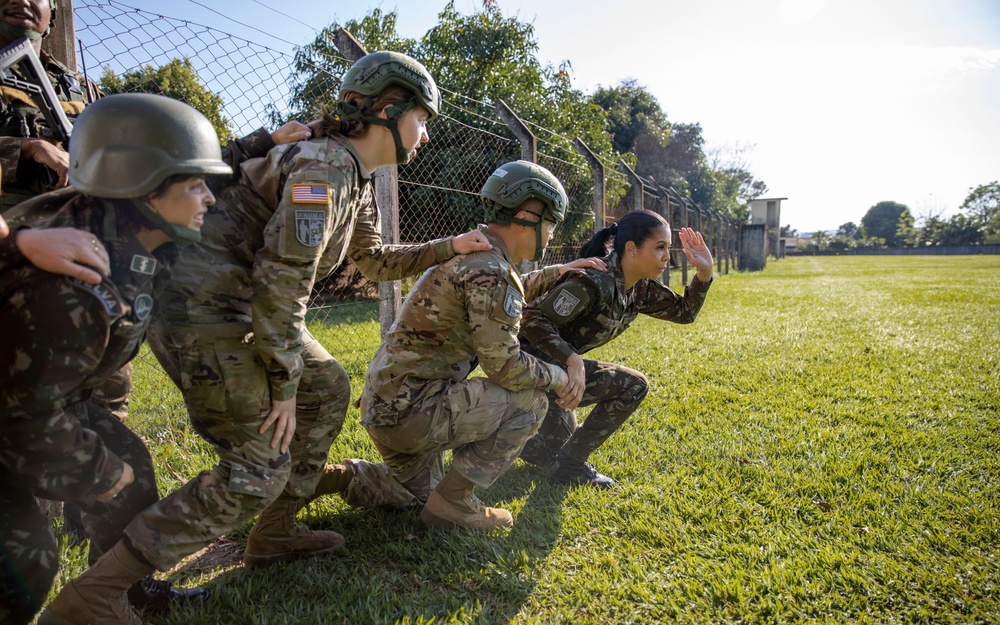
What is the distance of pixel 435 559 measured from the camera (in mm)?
2750

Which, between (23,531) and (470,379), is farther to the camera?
(470,379)

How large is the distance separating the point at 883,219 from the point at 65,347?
110 metres

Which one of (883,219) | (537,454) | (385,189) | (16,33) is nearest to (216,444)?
(16,33)

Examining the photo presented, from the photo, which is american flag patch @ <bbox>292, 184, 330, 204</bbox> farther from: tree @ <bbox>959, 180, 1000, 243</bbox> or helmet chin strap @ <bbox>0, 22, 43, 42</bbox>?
tree @ <bbox>959, 180, 1000, 243</bbox>

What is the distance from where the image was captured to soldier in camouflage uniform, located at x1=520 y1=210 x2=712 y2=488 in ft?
11.6

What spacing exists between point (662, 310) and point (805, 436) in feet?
4.27

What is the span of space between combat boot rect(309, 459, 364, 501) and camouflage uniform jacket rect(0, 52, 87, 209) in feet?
5.77

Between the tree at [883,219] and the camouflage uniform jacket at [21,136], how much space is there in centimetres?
10200

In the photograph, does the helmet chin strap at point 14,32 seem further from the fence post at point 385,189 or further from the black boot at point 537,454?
the black boot at point 537,454

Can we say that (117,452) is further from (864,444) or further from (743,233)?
(743,233)

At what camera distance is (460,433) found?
117 inches

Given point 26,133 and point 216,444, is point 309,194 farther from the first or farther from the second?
point 26,133

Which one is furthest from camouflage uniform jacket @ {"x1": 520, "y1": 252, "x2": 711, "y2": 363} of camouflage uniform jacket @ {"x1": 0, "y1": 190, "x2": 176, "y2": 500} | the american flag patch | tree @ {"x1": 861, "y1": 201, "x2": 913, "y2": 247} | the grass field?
tree @ {"x1": 861, "y1": 201, "x2": 913, "y2": 247}

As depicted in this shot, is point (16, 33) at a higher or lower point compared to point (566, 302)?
higher
